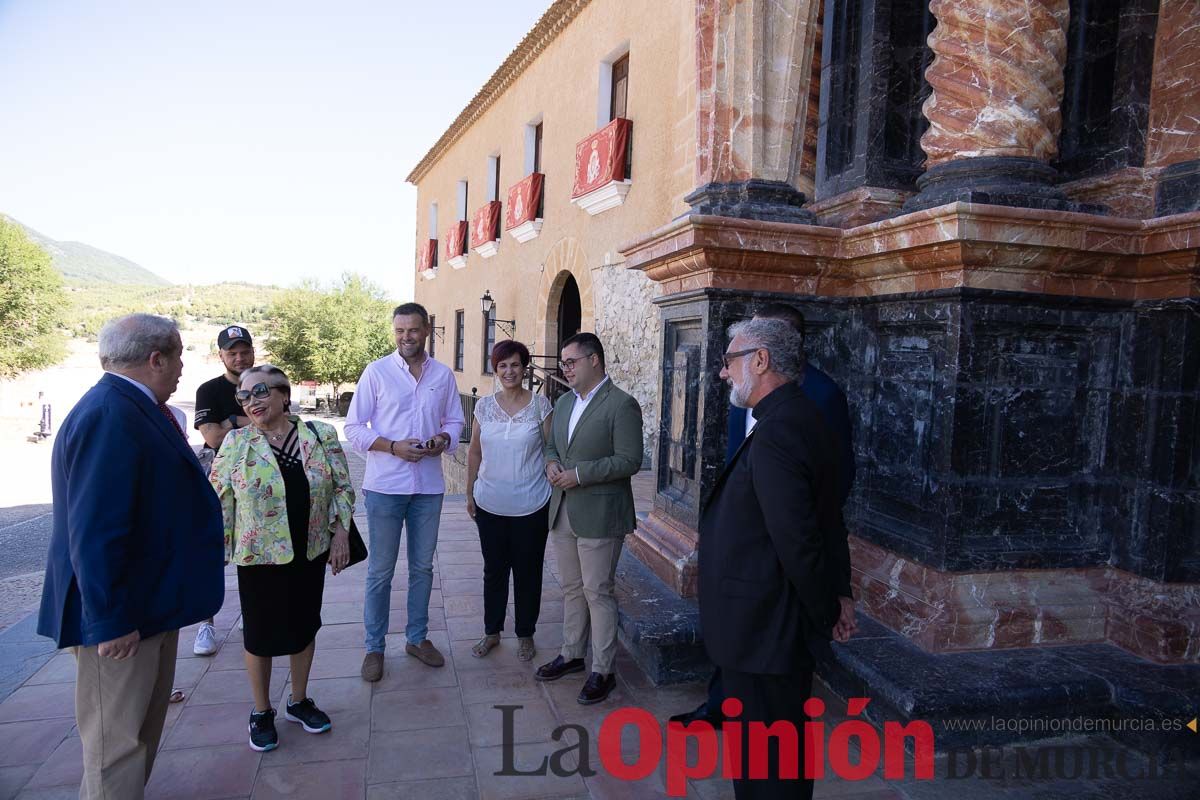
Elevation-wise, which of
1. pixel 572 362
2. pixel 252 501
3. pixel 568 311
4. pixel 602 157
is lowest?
pixel 252 501

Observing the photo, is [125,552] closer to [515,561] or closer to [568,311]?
[515,561]

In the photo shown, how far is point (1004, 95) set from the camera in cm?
309

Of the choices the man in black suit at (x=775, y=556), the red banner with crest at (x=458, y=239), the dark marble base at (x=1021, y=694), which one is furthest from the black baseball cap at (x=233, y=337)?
the red banner with crest at (x=458, y=239)

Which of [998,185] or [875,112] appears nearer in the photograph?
[998,185]

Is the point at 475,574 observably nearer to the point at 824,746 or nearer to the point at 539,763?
the point at 539,763

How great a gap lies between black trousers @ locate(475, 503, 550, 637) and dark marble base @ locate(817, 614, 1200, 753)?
1480mm

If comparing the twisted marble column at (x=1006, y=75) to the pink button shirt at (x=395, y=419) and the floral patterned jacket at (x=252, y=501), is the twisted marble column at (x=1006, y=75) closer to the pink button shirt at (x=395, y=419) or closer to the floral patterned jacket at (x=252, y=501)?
the pink button shirt at (x=395, y=419)

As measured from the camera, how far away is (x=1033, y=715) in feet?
8.84

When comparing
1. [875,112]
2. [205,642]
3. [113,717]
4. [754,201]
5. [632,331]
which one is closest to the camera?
[113,717]

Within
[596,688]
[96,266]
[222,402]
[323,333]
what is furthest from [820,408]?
[96,266]

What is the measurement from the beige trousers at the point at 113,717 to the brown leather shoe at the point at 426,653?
4.67ft

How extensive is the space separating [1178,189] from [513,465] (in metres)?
3.20

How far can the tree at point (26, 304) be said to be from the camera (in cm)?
2373

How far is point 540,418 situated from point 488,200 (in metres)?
14.4
